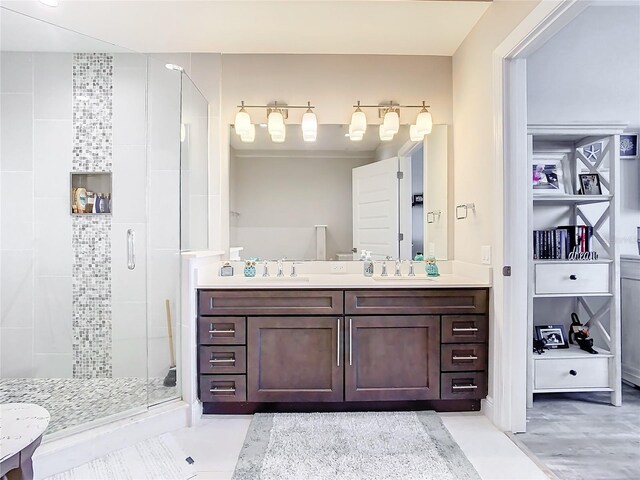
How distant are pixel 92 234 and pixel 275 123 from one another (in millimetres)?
1529

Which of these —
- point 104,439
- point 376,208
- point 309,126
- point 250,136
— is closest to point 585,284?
point 376,208

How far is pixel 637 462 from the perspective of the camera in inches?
69.9

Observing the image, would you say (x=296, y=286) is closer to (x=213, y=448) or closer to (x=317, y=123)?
(x=213, y=448)

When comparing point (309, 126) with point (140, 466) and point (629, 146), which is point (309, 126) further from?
point (629, 146)

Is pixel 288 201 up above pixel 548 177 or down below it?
below

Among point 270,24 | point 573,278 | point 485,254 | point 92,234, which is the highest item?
point 270,24

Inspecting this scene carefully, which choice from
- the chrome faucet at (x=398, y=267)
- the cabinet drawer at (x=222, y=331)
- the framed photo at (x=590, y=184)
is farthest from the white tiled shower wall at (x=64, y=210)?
the framed photo at (x=590, y=184)

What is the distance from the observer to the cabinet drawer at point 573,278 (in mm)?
2365

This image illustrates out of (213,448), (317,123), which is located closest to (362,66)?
(317,123)

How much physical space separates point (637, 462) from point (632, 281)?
1363mm

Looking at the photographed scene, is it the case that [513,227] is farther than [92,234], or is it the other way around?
[92,234]

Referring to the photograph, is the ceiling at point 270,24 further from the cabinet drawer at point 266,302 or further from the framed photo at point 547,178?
the cabinet drawer at point 266,302

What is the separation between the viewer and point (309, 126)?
274cm

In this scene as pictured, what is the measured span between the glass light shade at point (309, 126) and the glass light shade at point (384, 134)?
1.63ft
